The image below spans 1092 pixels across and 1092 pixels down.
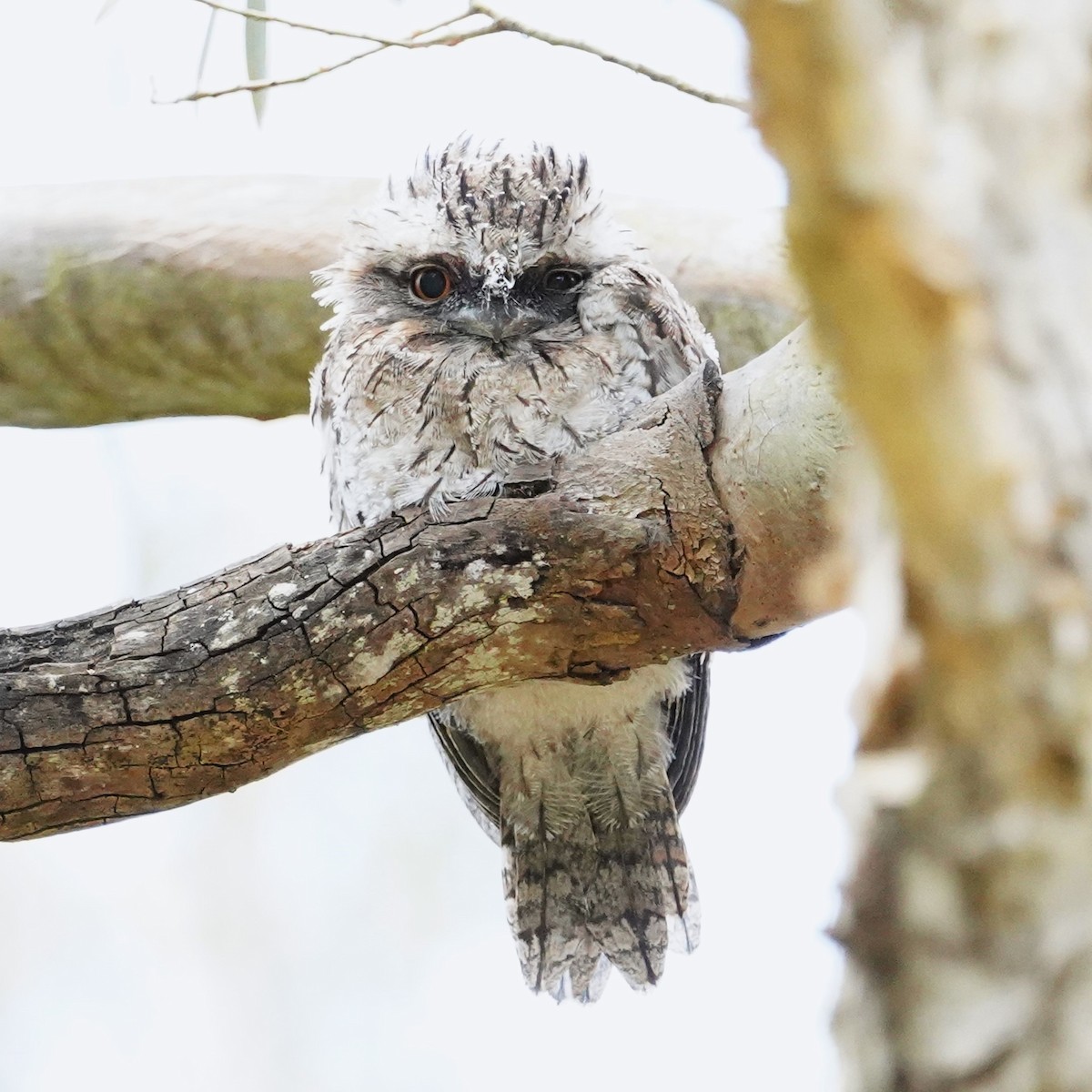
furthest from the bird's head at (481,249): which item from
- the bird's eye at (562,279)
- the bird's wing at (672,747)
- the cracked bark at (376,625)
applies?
the bird's wing at (672,747)

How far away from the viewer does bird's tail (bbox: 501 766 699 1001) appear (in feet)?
9.84

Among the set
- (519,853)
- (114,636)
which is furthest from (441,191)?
(519,853)

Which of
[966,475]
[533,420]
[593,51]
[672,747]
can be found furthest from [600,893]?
[966,475]

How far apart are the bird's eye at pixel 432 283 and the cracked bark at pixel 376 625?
916mm

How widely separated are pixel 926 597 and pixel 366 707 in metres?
1.58

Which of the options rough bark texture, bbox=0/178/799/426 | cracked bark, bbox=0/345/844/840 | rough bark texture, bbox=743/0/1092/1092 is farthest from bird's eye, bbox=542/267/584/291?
rough bark texture, bbox=743/0/1092/1092

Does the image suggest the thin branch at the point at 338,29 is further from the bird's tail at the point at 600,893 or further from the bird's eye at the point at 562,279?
the bird's tail at the point at 600,893

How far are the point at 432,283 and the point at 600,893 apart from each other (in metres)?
1.52

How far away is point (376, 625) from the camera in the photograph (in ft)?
6.72

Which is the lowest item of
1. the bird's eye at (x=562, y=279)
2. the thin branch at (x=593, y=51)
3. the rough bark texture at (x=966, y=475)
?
the rough bark texture at (x=966, y=475)

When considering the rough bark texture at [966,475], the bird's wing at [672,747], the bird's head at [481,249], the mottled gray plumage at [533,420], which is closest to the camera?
the rough bark texture at [966,475]

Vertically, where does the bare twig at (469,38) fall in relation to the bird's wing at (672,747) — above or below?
above

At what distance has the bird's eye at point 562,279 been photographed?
2.84m

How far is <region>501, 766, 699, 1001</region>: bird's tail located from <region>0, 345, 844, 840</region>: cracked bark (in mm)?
1031
